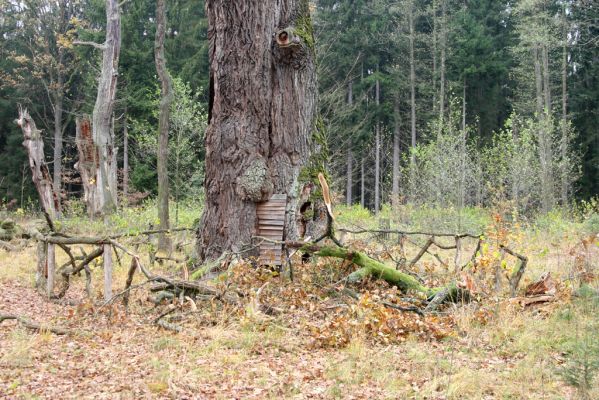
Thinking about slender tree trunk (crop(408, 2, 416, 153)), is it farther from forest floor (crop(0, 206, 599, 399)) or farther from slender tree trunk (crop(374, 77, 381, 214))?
forest floor (crop(0, 206, 599, 399))

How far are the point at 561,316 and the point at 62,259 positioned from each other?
9.20 meters

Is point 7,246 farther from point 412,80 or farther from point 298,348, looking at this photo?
point 412,80

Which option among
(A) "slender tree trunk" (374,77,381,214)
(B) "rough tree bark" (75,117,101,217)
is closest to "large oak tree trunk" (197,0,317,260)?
(B) "rough tree bark" (75,117,101,217)

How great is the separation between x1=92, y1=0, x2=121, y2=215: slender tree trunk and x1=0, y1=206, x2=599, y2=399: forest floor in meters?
9.08

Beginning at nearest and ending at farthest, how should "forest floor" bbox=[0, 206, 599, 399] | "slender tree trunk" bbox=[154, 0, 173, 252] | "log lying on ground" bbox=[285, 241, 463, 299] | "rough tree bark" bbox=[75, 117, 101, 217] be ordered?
"forest floor" bbox=[0, 206, 599, 399] < "log lying on ground" bbox=[285, 241, 463, 299] < "slender tree trunk" bbox=[154, 0, 173, 252] < "rough tree bark" bbox=[75, 117, 101, 217]

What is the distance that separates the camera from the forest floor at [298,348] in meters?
4.13

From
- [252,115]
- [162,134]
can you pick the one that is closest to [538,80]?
[162,134]

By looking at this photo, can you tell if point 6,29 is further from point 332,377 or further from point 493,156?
point 332,377

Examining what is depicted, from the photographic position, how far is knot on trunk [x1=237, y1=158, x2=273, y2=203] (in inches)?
300

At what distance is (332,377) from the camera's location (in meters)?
4.41

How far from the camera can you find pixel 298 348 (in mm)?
5199

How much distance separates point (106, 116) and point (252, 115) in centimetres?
931

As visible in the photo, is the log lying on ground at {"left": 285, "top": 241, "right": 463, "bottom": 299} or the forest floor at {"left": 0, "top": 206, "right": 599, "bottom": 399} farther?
the log lying on ground at {"left": 285, "top": 241, "right": 463, "bottom": 299}

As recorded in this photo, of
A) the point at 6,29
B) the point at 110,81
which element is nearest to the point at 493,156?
the point at 110,81
